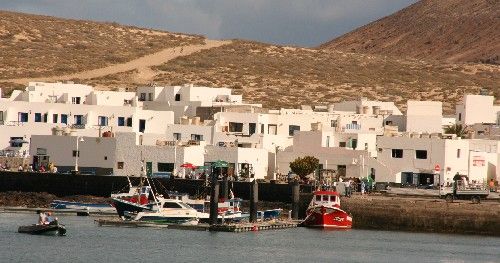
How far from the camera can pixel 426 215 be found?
10175 centimetres

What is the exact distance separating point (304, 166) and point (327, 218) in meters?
13.8

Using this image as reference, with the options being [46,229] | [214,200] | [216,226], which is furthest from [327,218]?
[46,229]

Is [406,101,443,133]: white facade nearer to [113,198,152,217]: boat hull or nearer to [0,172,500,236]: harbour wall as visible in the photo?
[0,172,500,236]: harbour wall

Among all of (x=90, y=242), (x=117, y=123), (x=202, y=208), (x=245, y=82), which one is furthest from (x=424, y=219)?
(x=245, y=82)

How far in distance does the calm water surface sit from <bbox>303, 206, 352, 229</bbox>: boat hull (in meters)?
1.58

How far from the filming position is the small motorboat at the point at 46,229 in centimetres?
9050

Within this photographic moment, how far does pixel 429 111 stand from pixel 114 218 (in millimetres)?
41152

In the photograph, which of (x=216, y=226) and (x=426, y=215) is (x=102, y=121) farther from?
(x=426, y=215)

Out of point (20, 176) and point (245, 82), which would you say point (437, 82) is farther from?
point (20, 176)

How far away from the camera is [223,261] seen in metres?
81.4

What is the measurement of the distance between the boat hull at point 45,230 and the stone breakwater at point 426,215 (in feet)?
64.7

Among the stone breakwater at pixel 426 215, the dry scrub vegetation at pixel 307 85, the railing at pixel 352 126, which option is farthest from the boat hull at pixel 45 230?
the dry scrub vegetation at pixel 307 85

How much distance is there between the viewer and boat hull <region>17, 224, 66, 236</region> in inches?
3565

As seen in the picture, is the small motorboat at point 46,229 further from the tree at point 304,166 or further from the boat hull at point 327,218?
the tree at point 304,166
